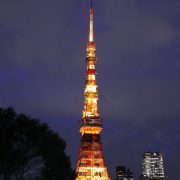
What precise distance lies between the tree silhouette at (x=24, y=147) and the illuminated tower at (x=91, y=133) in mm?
63319

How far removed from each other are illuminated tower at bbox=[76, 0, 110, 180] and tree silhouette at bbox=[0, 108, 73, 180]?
63319 mm

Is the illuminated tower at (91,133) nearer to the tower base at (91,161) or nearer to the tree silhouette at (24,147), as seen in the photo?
the tower base at (91,161)

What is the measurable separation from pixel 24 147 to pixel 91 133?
73.3 m

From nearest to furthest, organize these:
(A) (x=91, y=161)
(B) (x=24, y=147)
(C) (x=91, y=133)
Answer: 1. (B) (x=24, y=147)
2. (A) (x=91, y=161)
3. (C) (x=91, y=133)

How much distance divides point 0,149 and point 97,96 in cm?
7628

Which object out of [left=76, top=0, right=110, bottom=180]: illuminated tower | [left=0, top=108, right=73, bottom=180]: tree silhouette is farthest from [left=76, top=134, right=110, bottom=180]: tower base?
[left=0, top=108, right=73, bottom=180]: tree silhouette

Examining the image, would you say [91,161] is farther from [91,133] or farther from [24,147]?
[24,147]

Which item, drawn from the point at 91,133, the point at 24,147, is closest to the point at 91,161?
→ the point at 91,133

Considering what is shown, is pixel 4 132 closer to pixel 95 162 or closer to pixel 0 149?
pixel 0 149

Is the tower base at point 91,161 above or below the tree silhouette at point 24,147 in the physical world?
above

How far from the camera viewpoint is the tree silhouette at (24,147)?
30516 mm

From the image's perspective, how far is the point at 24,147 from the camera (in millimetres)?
31906

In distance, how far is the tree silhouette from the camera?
3052 centimetres

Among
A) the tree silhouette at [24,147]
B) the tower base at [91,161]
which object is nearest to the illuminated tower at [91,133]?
the tower base at [91,161]
